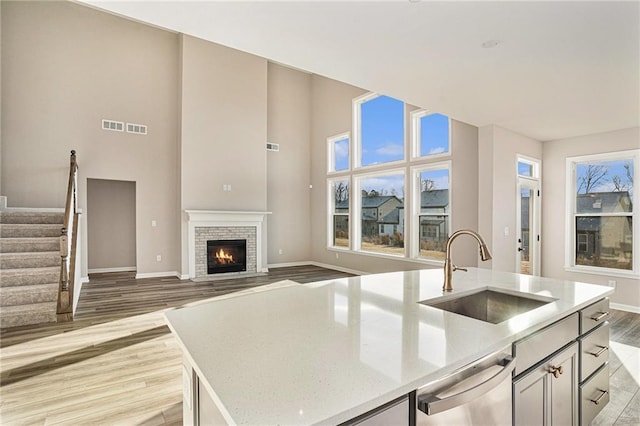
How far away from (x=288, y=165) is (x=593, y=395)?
7.81 m

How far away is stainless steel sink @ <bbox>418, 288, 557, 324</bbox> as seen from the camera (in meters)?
1.83

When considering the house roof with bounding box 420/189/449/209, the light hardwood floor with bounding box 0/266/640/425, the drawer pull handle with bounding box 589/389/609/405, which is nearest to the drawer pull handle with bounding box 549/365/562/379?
the drawer pull handle with bounding box 589/389/609/405

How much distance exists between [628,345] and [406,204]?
372 cm

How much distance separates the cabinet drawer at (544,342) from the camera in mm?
1322

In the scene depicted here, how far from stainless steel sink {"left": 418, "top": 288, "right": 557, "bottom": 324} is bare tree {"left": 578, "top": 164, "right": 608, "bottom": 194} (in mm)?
4632

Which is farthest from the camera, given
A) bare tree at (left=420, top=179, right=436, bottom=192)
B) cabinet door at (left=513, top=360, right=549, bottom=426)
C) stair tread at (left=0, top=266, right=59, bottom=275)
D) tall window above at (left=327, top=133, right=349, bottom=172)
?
tall window above at (left=327, top=133, right=349, bottom=172)

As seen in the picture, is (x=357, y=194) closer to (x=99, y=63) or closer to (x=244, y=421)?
(x=99, y=63)

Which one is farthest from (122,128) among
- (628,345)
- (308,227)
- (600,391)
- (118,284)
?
(628,345)

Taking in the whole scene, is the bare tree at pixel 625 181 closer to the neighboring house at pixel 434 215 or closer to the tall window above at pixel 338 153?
the neighboring house at pixel 434 215

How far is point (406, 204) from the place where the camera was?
21.4ft

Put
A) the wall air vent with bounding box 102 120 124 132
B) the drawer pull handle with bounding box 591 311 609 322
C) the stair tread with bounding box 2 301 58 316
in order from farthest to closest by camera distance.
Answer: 1. the wall air vent with bounding box 102 120 124 132
2. the stair tread with bounding box 2 301 58 316
3. the drawer pull handle with bounding box 591 311 609 322

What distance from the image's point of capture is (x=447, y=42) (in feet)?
8.43

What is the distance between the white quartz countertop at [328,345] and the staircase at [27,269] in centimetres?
404

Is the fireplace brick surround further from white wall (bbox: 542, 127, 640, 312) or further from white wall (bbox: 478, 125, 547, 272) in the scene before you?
white wall (bbox: 542, 127, 640, 312)
